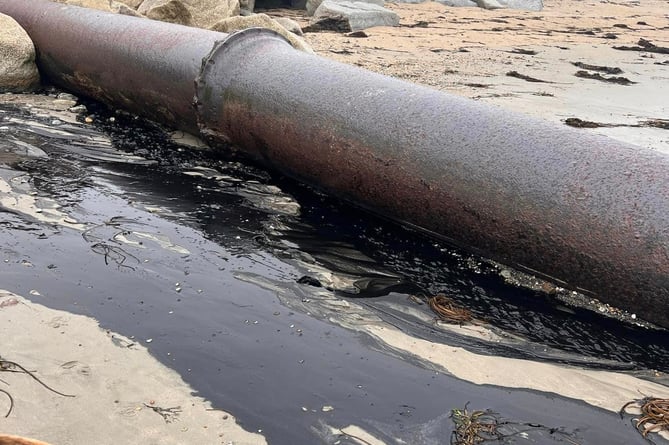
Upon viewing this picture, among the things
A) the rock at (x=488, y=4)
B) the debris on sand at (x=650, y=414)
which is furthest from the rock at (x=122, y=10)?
the rock at (x=488, y=4)

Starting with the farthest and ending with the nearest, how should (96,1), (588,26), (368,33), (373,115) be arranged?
1. (588,26)
2. (368,33)
3. (96,1)
4. (373,115)

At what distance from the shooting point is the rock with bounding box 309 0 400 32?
1413cm

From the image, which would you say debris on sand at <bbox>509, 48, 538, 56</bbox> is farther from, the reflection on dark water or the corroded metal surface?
the reflection on dark water

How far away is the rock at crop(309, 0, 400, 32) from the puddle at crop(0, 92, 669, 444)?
1019cm

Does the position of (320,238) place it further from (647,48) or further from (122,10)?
(647,48)

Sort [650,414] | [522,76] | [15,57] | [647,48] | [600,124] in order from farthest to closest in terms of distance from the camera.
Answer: [647,48] → [522,76] → [15,57] → [600,124] → [650,414]

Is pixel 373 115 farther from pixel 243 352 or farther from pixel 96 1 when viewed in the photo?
pixel 96 1

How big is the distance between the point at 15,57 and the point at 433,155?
5.07 metres

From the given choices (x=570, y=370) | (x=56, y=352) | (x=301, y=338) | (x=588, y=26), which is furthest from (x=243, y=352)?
(x=588, y=26)

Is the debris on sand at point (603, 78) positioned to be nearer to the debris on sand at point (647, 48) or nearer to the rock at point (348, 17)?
the debris on sand at point (647, 48)

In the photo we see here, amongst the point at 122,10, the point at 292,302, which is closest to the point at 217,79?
the point at 292,302

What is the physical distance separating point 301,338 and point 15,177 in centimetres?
267

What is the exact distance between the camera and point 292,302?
3.10 m

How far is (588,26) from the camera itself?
64.4 ft
